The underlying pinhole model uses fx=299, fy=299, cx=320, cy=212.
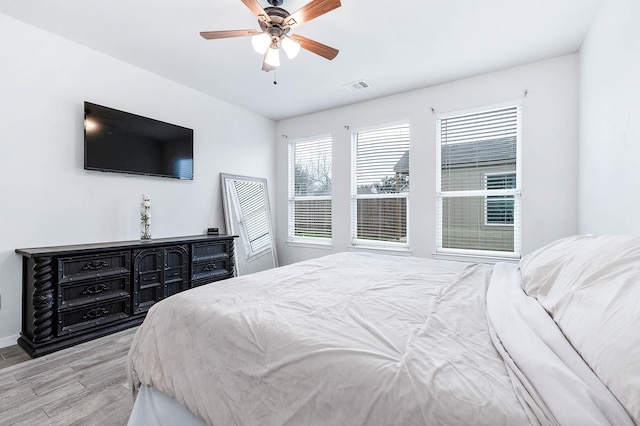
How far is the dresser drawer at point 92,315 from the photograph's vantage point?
2.51 meters

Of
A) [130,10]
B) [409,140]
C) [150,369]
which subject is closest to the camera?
[150,369]

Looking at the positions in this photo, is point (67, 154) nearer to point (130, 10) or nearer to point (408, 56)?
point (130, 10)

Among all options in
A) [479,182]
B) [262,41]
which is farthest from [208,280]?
[479,182]

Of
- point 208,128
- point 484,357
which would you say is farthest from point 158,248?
point 484,357

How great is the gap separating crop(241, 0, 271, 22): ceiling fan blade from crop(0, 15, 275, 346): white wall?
2104mm

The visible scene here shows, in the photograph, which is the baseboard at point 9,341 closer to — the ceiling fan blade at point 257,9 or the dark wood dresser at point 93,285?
the dark wood dresser at point 93,285

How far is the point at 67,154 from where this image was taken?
2846 millimetres

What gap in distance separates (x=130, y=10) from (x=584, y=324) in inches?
131

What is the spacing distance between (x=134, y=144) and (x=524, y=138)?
422 centimetres

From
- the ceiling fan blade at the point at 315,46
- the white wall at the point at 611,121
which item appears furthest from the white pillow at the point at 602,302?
the ceiling fan blade at the point at 315,46

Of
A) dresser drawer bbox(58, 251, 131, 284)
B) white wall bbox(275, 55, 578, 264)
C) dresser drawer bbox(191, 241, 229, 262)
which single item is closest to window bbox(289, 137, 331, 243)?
white wall bbox(275, 55, 578, 264)

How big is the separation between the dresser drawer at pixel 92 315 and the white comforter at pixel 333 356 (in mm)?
1532

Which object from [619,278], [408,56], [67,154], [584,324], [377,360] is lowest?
[377,360]

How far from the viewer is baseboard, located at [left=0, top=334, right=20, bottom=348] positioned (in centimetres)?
249
